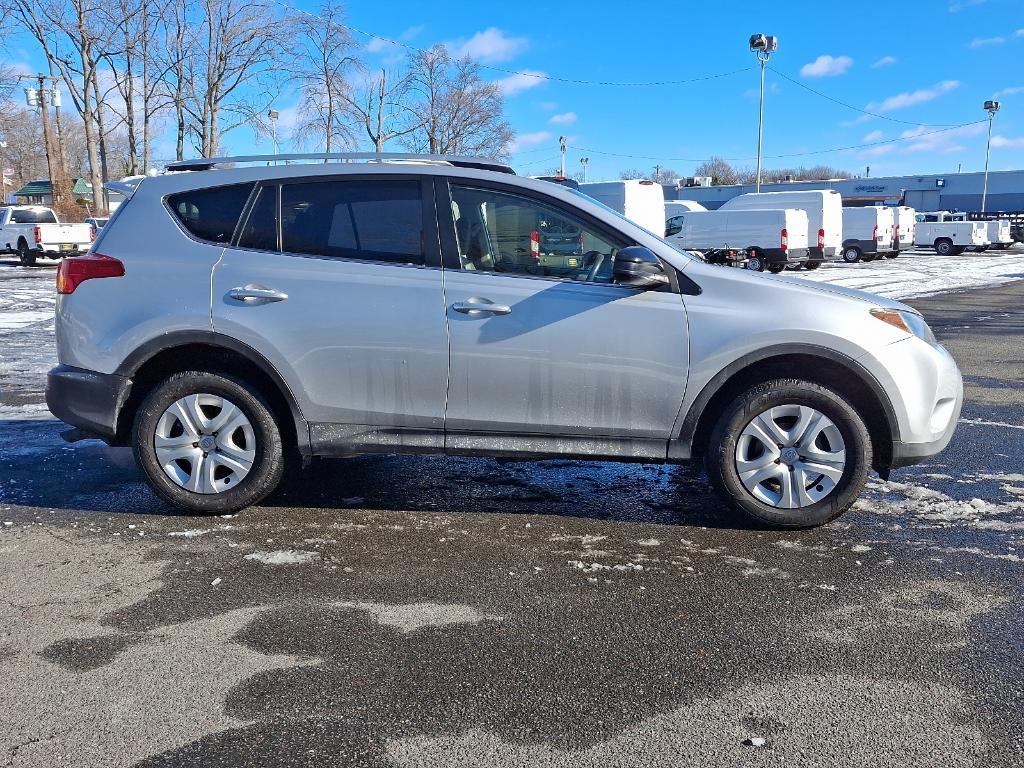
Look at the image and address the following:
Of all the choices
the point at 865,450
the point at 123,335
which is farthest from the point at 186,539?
the point at 865,450

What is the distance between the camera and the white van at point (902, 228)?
35.0 meters

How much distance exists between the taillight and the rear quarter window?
0.41m

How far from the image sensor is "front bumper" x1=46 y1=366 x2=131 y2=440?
462 cm

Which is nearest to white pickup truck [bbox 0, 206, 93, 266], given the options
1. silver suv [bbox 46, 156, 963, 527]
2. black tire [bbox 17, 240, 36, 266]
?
black tire [bbox 17, 240, 36, 266]

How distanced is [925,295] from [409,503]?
688 inches

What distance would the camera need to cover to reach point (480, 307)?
4.37m

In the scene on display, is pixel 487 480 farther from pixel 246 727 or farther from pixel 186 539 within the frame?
pixel 246 727

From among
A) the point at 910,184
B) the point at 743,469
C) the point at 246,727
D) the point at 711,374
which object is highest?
the point at 910,184

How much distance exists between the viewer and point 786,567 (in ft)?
13.2

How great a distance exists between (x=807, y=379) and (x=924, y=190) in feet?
274

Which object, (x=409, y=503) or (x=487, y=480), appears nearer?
(x=409, y=503)

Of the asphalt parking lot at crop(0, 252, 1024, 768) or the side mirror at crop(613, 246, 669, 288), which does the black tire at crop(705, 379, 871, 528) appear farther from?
the side mirror at crop(613, 246, 669, 288)

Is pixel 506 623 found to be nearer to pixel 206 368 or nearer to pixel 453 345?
pixel 453 345

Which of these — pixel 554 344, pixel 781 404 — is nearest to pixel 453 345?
pixel 554 344
